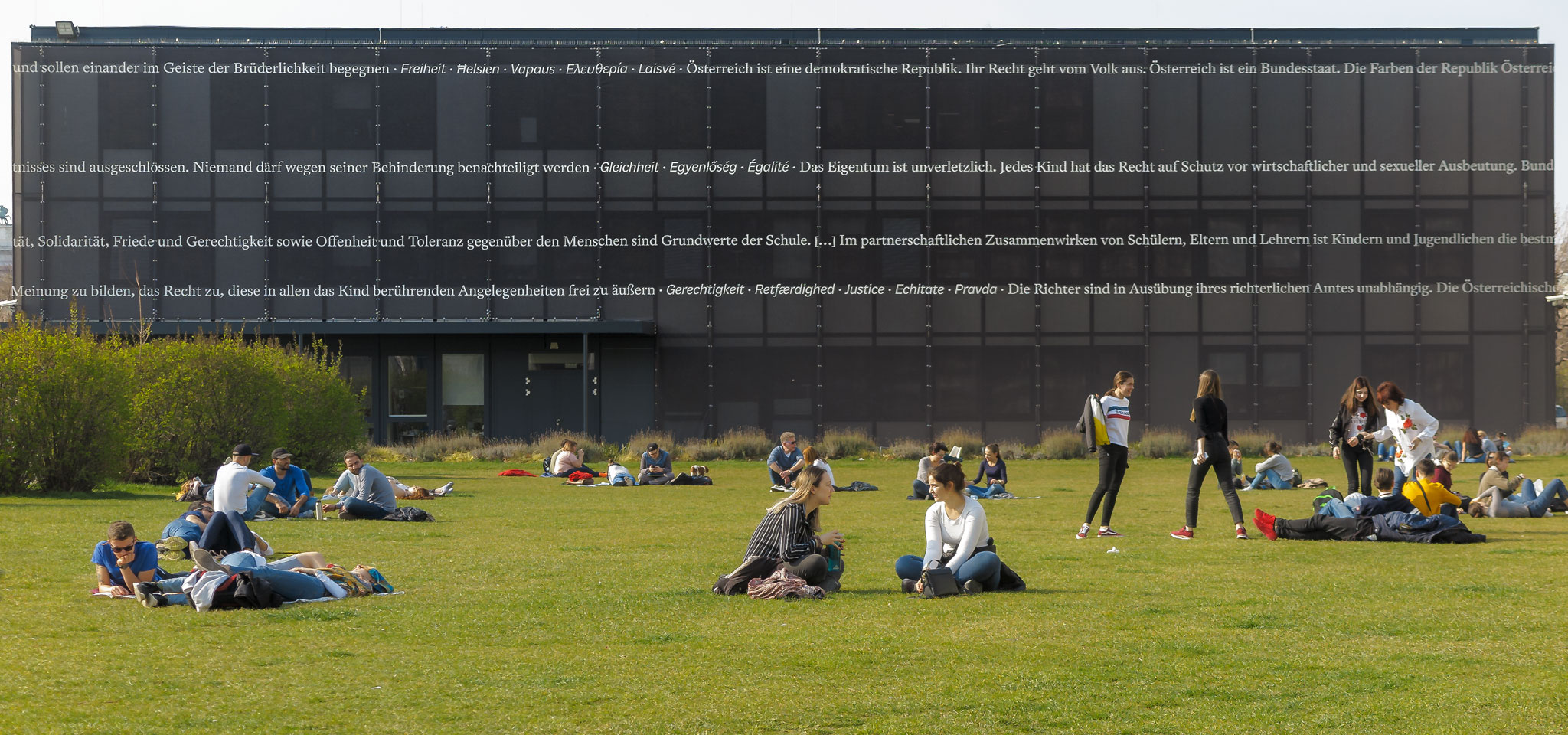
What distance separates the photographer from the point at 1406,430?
17094 millimetres

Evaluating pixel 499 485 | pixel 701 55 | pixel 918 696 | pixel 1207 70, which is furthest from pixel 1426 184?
pixel 918 696

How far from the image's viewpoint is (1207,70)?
42969 millimetres

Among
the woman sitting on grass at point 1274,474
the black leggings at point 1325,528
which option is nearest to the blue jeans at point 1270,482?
the woman sitting on grass at point 1274,474

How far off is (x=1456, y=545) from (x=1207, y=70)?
99.7ft

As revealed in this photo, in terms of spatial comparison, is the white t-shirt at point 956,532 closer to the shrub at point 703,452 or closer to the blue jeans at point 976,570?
the blue jeans at point 976,570

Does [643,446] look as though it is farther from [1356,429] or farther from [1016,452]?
[1356,429]

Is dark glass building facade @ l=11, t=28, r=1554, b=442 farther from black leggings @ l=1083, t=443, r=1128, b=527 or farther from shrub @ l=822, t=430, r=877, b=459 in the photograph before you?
black leggings @ l=1083, t=443, r=1128, b=527

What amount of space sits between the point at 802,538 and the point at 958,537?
1.25 metres

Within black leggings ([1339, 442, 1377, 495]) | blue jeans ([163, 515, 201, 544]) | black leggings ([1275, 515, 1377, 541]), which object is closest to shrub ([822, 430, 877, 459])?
black leggings ([1339, 442, 1377, 495])

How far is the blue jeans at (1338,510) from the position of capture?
1586 cm

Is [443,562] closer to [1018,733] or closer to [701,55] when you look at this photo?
[1018,733]

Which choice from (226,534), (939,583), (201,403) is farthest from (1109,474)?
(201,403)

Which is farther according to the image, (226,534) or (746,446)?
(746,446)

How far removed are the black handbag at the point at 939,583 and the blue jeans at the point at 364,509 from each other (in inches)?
425
